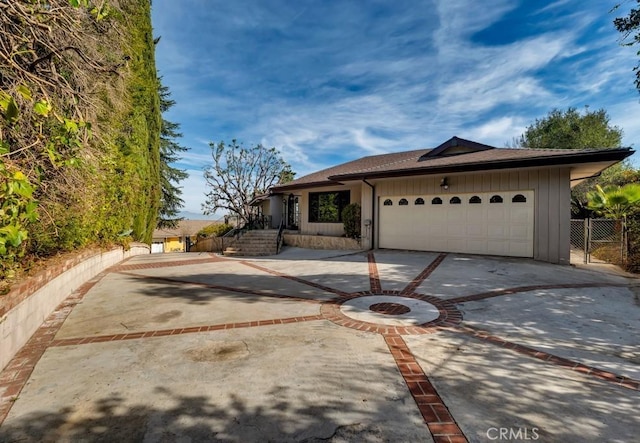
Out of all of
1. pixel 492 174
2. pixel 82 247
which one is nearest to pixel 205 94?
pixel 82 247

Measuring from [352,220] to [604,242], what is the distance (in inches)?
362

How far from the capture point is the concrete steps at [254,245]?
13.4m

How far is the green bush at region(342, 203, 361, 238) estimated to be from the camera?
44.5 feet

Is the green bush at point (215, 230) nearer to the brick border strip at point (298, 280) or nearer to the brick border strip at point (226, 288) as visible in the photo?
the brick border strip at point (298, 280)

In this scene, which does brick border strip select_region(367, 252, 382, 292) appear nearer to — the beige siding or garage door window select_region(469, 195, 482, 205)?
garage door window select_region(469, 195, 482, 205)

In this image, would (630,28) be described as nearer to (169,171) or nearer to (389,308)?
(389,308)

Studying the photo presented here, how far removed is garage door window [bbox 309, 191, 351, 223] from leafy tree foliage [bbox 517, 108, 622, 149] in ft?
62.9

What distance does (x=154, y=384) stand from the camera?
2623 millimetres

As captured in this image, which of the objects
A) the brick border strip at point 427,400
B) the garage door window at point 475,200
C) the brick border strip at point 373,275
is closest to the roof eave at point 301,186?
the brick border strip at point 373,275

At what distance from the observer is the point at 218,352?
327 centimetres

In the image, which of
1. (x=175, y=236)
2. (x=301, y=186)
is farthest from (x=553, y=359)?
(x=175, y=236)

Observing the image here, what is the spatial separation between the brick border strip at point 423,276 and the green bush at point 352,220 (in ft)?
13.9

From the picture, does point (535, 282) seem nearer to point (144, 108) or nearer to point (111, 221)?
point (111, 221)

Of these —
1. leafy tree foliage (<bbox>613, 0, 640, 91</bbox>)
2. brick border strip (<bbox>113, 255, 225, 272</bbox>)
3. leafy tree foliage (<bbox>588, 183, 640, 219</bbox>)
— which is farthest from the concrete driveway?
leafy tree foliage (<bbox>613, 0, 640, 91</bbox>)
